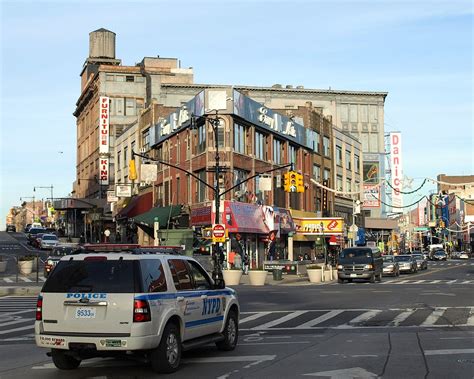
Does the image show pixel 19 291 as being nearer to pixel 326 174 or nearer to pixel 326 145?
pixel 326 174

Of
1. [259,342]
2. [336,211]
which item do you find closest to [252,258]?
[336,211]

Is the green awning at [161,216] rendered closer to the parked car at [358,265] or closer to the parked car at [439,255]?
the parked car at [358,265]

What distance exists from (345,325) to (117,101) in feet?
264

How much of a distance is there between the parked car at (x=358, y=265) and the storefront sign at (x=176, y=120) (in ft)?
53.2

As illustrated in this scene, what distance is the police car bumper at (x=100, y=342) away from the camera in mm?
9711

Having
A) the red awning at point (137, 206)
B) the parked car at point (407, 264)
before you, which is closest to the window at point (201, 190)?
the red awning at point (137, 206)

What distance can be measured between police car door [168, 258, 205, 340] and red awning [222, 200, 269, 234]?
120 ft

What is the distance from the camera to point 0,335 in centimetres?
1602

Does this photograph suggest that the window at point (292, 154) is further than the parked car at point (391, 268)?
Yes

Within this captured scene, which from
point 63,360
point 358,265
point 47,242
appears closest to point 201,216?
point 358,265

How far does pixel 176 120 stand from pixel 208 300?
152 ft

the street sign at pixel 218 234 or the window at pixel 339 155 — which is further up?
the window at pixel 339 155

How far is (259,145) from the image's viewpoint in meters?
56.0

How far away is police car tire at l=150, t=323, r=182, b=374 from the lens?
1012cm
